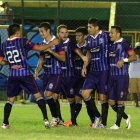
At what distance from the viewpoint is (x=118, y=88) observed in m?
11.2

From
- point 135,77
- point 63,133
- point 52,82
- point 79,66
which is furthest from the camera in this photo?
point 135,77

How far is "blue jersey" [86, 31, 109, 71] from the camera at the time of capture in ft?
37.4

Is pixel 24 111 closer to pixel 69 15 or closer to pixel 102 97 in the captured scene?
pixel 102 97

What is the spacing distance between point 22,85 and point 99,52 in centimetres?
169

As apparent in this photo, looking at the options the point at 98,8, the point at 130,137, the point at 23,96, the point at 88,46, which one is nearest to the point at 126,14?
the point at 98,8

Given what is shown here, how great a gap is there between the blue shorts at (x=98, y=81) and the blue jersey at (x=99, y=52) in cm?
10

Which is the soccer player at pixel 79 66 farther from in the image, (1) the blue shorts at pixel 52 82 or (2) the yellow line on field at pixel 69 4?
(2) the yellow line on field at pixel 69 4

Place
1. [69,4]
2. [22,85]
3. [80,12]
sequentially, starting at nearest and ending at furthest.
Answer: [22,85] < [80,12] < [69,4]

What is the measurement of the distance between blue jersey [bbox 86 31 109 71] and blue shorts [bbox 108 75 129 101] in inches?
12.5

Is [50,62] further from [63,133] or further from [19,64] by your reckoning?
[63,133]

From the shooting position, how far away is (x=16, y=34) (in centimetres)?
1093

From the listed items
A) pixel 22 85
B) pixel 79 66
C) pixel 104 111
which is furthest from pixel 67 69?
pixel 22 85

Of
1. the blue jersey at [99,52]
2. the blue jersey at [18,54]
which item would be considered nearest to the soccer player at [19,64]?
the blue jersey at [18,54]

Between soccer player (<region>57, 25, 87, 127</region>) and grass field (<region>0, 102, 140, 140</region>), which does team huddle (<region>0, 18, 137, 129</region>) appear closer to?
soccer player (<region>57, 25, 87, 127</region>)
